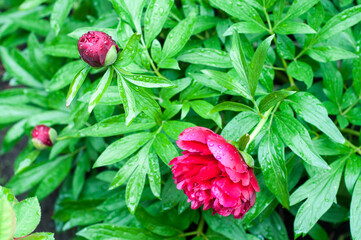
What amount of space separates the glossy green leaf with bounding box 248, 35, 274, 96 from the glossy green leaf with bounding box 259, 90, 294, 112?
4 cm

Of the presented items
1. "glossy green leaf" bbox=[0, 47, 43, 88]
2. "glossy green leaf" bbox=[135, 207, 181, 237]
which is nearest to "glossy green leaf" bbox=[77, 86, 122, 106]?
"glossy green leaf" bbox=[135, 207, 181, 237]

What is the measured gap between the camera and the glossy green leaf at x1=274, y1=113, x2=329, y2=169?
81 cm

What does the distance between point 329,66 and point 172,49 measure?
46cm

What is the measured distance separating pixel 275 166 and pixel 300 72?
0.29 meters

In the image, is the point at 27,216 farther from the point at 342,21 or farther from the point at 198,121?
the point at 342,21

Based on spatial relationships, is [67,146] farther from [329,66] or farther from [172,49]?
[329,66]

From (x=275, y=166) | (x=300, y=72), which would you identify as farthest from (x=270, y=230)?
(x=300, y=72)

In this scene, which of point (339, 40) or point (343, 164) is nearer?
point (343, 164)

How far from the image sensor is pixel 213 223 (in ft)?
3.59

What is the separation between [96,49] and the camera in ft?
2.37

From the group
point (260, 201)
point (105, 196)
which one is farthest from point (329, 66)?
point (105, 196)

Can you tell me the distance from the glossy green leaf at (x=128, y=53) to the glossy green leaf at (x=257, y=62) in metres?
0.25

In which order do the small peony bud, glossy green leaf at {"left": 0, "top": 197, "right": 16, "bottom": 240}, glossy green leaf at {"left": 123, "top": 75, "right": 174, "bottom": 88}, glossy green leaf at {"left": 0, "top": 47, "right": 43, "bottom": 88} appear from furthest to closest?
glossy green leaf at {"left": 0, "top": 47, "right": 43, "bottom": 88}
the small peony bud
glossy green leaf at {"left": 123, "top": 75, "right": 174, "bottom": 88}
glossy green leaf at {"left": 0, "top": 197, "right": 16, "bottom": 240}

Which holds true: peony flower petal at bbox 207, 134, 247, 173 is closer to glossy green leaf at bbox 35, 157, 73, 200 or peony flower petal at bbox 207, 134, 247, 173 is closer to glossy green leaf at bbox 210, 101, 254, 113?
glossy green leaf at bbox 210, 101, 254, 113
